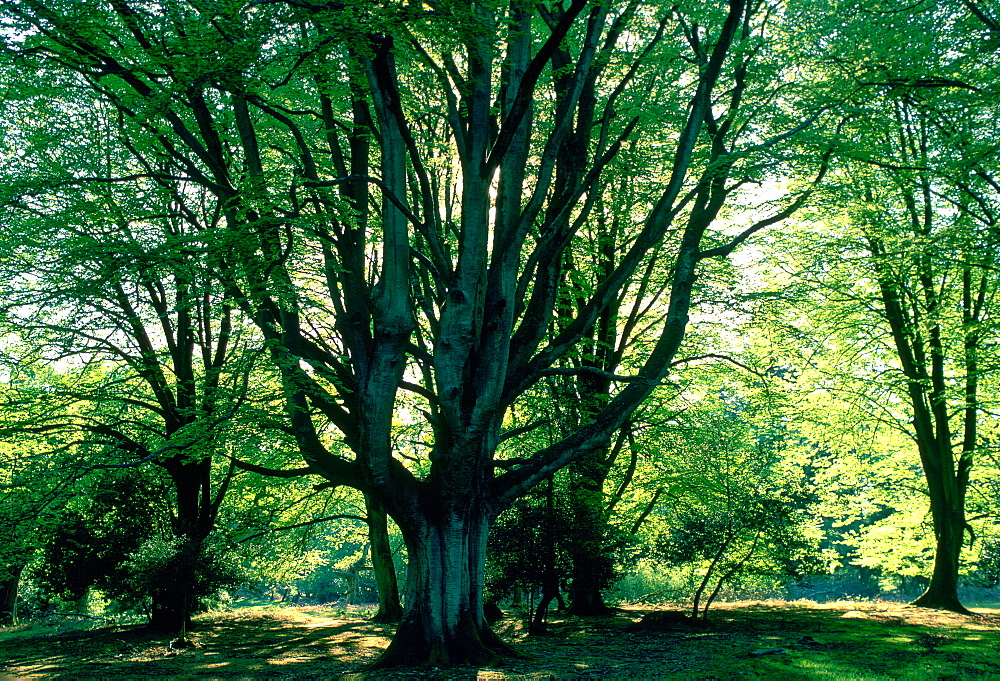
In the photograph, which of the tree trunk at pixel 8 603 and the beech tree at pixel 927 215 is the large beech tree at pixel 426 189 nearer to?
the beech tree at pixel 927 215

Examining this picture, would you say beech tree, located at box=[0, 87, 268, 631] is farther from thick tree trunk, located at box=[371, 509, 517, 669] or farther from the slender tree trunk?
the slender tree trunk

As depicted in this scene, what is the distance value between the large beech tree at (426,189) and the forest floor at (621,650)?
1.63m

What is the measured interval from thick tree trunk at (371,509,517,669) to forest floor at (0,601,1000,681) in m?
0.44

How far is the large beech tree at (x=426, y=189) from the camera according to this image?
8.27 m

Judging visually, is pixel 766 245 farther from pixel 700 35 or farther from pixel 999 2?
pixel 999 2

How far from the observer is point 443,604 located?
9102 millimetres

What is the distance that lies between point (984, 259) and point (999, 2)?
4901 millimetres

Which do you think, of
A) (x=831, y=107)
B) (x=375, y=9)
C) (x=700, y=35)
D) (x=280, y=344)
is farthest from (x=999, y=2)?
(x=280, y=344)

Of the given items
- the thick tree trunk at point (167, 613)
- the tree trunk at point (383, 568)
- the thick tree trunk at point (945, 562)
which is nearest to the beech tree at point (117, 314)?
the thick tree trunk at point (167, 613)

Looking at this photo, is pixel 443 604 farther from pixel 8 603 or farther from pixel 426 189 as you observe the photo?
pixel 8 603

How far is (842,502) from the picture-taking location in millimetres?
22578

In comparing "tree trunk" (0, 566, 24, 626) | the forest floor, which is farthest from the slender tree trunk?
"tree trunk" (0, 566, 24, 626)

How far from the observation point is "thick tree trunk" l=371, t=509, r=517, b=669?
29.2 feet

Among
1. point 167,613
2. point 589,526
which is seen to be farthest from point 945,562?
point 167,613
